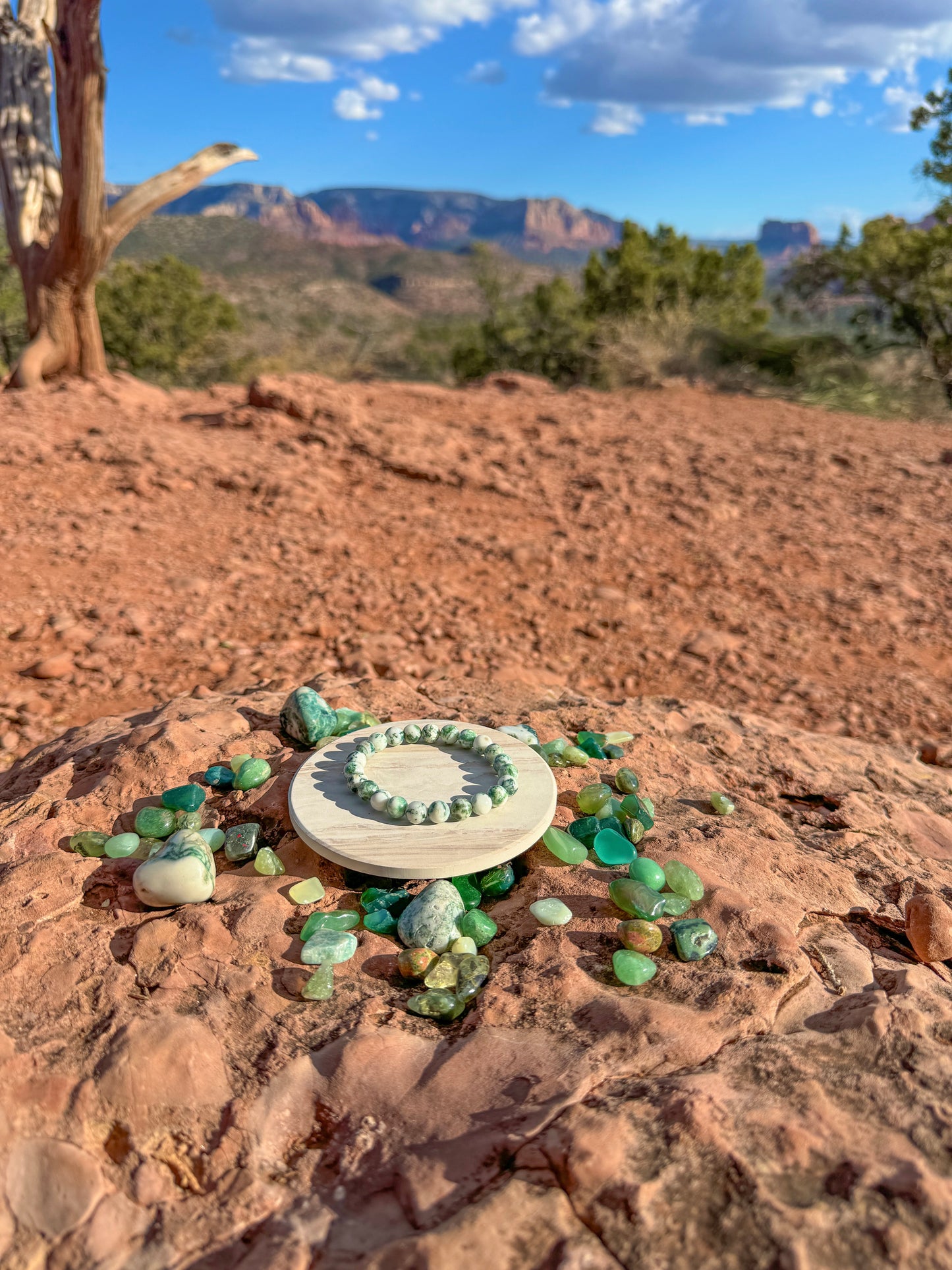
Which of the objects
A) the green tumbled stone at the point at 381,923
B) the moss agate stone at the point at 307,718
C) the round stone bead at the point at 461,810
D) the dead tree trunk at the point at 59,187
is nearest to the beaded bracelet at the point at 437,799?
the round stone bead at the point at 461,810

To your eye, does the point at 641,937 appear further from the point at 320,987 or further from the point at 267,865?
the point at 267,865

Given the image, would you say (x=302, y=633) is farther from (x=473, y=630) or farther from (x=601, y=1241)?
(x=601, y=1241)

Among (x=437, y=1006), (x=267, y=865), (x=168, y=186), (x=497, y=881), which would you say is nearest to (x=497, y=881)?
(x=497, y=881)

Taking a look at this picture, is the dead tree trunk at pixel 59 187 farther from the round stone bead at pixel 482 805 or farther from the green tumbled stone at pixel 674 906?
the green tumbled stone at pixel 674 906

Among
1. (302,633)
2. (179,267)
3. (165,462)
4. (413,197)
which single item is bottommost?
(302,633)

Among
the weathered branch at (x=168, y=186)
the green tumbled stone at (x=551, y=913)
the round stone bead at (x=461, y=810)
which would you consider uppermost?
the weathered branch at (x=168, y=186)

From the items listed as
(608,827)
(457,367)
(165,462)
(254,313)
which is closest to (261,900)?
(608,827)
